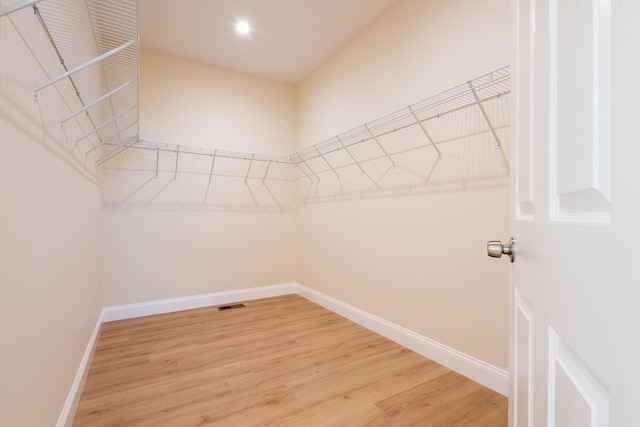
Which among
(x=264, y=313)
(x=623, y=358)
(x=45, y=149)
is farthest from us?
(x=264, y=313)

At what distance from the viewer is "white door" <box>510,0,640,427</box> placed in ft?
0.89

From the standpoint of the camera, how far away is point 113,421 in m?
1.38

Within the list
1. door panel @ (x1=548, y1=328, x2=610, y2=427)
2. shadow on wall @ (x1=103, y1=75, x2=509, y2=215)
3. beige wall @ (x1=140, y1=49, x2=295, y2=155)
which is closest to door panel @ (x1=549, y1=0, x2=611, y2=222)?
door panel @ (x1=548, y1=328, x2=610, y2=427)

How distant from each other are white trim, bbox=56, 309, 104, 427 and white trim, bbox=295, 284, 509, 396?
76.7 inches

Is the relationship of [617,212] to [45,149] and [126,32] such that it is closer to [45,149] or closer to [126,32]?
[45,149]

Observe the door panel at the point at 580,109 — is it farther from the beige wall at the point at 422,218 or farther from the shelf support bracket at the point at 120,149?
the shelf support bracket at the point at 120,149

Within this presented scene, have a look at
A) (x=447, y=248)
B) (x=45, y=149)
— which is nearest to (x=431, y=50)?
(x=447, y=248)

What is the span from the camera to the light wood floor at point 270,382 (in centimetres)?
141

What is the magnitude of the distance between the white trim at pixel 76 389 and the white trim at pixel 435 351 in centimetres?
195

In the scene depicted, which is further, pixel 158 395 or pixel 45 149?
pixel 158 395

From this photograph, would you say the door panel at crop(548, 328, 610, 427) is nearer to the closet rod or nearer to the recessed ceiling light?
the closet rod

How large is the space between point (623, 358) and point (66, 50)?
2.02 metres

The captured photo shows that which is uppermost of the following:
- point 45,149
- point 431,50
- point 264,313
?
point 431,50

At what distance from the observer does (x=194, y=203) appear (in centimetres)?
309
